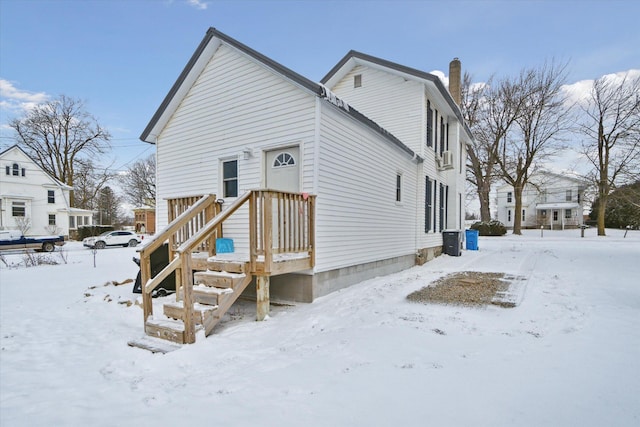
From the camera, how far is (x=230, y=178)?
23.1ft

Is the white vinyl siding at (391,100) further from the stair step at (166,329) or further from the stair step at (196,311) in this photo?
the stair step at (166,329)

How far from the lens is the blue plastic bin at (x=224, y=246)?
6004 mm

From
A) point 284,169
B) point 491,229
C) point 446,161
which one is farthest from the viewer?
point 491,229

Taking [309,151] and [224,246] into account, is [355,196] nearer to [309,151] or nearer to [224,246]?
[309,151]

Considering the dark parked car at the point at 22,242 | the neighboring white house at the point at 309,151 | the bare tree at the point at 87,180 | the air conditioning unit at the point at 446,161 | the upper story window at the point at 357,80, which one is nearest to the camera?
the neighboring white house at the point at 309,151

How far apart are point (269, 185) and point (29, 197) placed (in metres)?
28.1

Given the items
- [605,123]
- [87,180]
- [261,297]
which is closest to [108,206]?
[87,180]

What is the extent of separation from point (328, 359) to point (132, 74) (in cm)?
1634

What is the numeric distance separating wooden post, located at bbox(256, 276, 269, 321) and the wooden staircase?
7.9 inches

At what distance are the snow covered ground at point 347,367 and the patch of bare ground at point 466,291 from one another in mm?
333

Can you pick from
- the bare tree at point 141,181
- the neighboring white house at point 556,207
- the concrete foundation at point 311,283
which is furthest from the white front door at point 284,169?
the bare tree at point 141,181

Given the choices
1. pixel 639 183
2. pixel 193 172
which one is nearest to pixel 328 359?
pixel 193 172

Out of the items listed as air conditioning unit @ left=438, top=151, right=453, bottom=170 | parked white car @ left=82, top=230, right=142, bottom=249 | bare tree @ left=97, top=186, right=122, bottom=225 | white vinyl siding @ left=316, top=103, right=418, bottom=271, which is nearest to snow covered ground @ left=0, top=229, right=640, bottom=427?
white vinyl siding @ left=316, top=103, right=418, bottom=271

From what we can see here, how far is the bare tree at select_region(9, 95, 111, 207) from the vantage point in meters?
28.0
